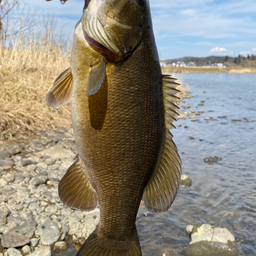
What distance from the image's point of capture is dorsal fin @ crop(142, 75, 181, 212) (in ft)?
6.70

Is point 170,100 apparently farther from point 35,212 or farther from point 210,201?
point 210,201

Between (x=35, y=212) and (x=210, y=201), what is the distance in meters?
3.17

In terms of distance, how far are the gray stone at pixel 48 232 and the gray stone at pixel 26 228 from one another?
0.09m

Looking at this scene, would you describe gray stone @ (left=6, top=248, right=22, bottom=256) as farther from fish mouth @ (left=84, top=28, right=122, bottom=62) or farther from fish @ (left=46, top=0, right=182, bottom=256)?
fish mouth @ (left=84, top=28, right=122, bottom=62)

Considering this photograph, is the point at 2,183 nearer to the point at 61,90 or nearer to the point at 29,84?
the point at 61,90

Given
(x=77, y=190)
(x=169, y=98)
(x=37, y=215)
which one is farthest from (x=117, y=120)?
(x=37, y=215)

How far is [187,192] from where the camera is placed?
18.6ft

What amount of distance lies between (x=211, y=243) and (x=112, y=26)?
3.29 m

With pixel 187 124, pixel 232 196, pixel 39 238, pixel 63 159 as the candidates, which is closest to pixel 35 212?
pixel 39 238

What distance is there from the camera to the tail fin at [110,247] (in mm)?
2148

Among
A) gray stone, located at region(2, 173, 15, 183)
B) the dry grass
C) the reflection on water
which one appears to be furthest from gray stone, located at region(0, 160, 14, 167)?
the reflection on water

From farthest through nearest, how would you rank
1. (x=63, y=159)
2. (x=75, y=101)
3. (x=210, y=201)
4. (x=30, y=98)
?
(x=30, y=98), (x=63, y=159), (x=210, y=201), (x=75, y=101)

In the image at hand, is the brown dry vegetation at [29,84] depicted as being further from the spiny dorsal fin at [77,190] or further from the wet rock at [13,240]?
the spiny dorsal fin at [77,190]

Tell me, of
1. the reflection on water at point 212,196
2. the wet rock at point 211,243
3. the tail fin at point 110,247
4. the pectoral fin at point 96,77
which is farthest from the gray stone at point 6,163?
the pectoral fin at point 96,77
